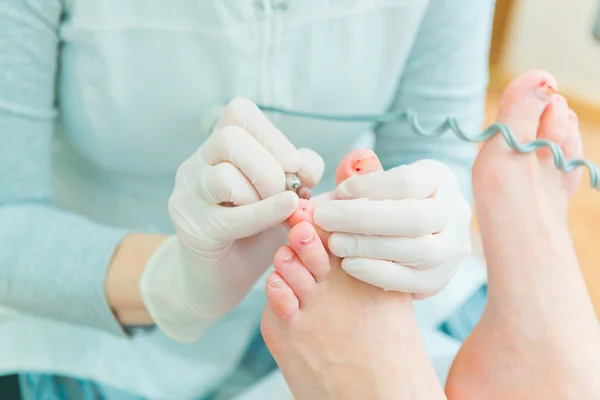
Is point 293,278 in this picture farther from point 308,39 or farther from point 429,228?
point 308,39

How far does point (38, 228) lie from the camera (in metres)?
0.62

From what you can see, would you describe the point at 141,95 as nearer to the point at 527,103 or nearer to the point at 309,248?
the point at 309,248

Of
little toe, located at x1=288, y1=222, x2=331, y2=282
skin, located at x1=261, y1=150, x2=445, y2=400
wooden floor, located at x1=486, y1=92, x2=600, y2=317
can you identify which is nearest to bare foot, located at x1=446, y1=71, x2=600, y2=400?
skin, located at x1=261, y1=150, x2=445, y2=400

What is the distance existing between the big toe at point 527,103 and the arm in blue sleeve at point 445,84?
102 mm

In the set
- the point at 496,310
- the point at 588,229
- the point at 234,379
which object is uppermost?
the point at 496,310

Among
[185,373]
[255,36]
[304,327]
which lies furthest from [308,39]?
[185,373]

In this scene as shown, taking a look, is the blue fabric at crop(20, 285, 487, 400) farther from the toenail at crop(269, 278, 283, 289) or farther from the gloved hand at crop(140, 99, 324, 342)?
the toenail at crop(269, 278, 283, 289)

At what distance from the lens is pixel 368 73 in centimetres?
68

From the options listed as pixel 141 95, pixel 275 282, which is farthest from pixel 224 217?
pixel 141 95

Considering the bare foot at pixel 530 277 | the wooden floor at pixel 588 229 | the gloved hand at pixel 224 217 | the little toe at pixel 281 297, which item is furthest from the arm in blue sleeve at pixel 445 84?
the wooden floor at pixel 588 229

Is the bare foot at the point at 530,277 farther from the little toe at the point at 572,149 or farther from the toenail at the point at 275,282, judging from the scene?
the toenail at the point at 275,282

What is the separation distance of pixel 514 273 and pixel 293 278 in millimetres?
250

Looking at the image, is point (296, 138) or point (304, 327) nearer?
point (304, 327)

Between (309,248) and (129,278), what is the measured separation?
228mm
